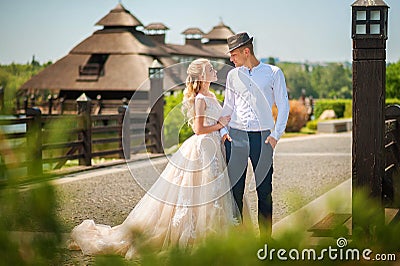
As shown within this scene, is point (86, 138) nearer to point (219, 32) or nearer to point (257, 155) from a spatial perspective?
point (257, 155)

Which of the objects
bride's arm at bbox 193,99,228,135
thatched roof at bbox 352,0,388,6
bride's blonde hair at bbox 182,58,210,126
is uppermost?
thatched roof at bbox 352,0,388,6

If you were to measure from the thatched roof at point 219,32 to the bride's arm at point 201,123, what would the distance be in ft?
240

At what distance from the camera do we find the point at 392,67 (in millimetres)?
36281

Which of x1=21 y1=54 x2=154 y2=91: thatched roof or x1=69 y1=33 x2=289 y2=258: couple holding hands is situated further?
x1=21 y1=54 x2=154 y2=91: thatched roof

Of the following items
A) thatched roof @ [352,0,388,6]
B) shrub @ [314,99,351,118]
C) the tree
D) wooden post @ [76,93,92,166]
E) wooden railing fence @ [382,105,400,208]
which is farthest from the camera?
the tree

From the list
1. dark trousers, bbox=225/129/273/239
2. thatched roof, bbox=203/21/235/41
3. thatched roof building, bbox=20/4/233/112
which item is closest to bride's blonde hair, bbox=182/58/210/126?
dark trousers, bbox=225/129/273/239

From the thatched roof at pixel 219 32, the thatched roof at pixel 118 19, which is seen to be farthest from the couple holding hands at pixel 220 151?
the thatched roof at pixel 219 32

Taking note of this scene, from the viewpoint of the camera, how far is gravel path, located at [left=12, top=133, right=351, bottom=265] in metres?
3.94

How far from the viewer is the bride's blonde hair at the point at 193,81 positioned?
5711 millimetres

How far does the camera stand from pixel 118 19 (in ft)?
221

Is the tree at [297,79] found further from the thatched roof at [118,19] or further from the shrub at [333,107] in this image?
the shrub at [333,107]

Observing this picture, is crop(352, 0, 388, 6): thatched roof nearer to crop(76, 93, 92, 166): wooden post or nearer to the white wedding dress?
the white wedding dress

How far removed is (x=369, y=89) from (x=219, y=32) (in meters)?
74.3

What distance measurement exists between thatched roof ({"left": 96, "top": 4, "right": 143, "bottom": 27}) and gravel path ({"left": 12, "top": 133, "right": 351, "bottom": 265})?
1927 inches
